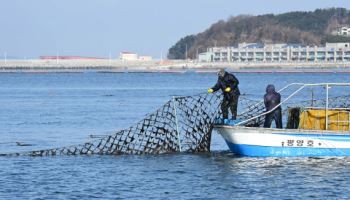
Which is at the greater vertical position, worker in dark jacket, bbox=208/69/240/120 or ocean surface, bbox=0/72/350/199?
worker in dark jacket, bbox=208/69/240/120

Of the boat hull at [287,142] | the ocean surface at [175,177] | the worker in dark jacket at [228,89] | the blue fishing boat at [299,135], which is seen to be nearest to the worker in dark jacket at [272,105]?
the blue fishing boat at [299,135]

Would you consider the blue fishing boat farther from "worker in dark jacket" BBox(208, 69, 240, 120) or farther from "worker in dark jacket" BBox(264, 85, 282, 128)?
"worker in dark jacket" BBox(208, 69, 240, 120)

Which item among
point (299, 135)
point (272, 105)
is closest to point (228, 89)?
point (272, 105)

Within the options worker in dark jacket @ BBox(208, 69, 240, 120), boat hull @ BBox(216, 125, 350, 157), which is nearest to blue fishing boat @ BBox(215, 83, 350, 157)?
boat hull @ BBox(216, 125, 350, 157)

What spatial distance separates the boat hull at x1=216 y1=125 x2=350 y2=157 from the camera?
93.7 feet

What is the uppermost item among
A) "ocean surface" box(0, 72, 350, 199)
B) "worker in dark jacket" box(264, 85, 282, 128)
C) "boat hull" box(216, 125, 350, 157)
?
"worker in dark jacket" box(264, 85, 282, 128)

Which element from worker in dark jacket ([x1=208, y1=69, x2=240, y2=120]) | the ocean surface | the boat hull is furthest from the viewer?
worker in dark jacket ([x1=208, y1=69, x2=240, y2=120])

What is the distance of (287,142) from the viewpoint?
2881 cm

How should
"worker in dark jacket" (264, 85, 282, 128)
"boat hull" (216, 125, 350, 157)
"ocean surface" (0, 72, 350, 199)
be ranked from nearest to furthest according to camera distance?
1. "ocean surface" (0, 72, 350, 199)
2. "boat hull" (216, 125, 350, 157)
3. "worker in dark jacket" (264, 85, 282, 128)

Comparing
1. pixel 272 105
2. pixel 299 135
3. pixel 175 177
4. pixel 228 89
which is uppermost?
pixel 228 89

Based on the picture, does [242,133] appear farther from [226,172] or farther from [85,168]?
[85,168]

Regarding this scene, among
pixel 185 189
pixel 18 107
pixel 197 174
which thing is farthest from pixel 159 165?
pixel 18 107

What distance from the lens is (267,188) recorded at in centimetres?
2481

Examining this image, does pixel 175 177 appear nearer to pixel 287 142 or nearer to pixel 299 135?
pixel 287 142
